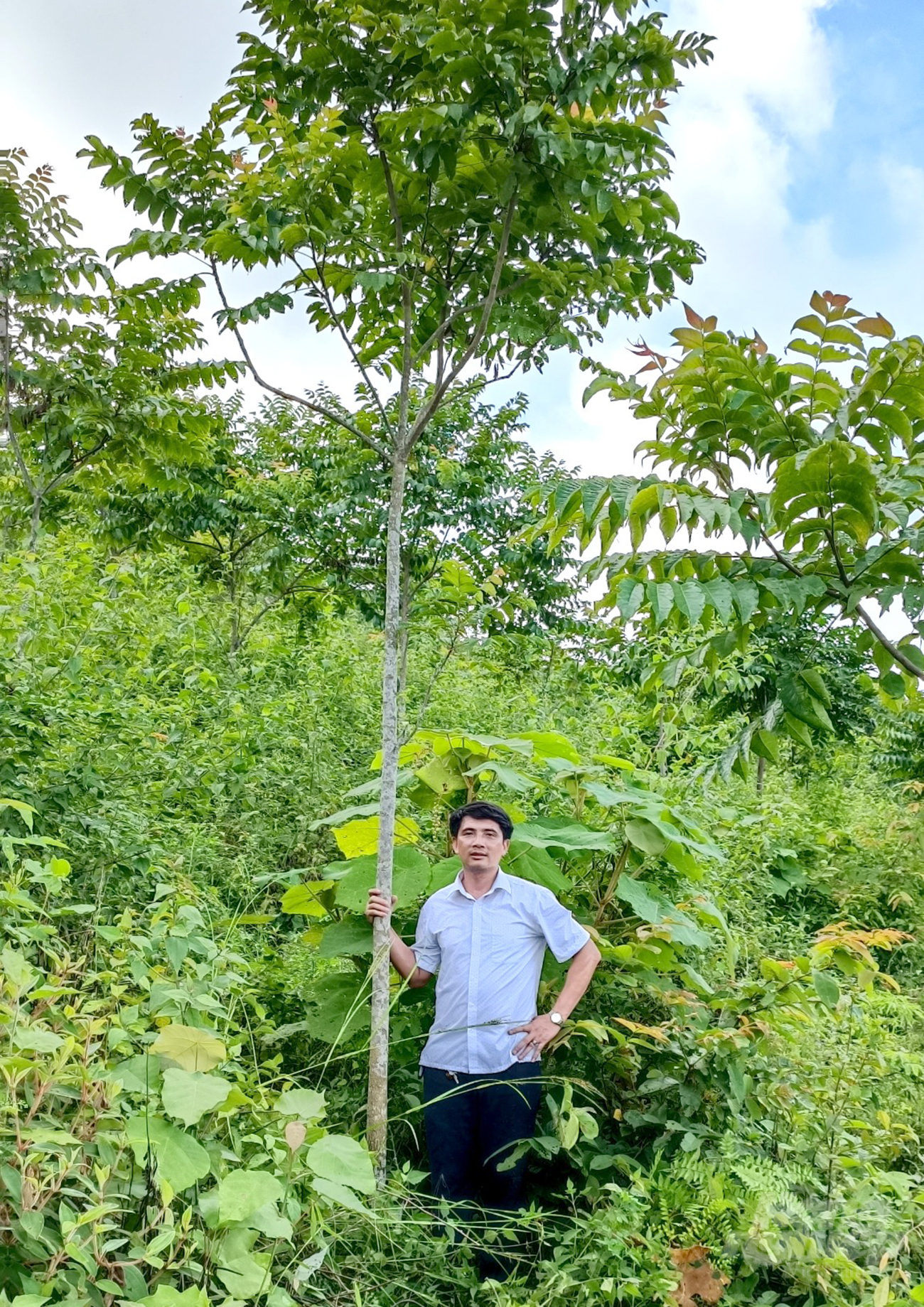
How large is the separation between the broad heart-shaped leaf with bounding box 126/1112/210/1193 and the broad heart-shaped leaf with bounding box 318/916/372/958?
1354 millimetres

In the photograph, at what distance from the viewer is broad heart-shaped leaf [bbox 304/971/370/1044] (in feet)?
10.8

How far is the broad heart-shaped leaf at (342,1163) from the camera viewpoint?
6.41ft

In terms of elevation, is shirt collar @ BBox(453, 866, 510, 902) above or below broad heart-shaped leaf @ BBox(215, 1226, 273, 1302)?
above

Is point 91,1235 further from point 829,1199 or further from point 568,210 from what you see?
point 568,210

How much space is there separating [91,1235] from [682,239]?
3272mm

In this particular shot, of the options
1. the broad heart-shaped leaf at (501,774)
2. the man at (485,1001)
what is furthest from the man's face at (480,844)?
the broad heart-shaped leaf at (501,774)

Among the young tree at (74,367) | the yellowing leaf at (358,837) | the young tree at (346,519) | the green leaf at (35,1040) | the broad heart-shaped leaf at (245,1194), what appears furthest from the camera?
the young tree at (346,519)

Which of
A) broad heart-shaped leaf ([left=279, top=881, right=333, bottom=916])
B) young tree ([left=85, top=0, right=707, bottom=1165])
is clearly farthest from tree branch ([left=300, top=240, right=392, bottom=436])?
broad heart-shaped leaf ([left=279, top=881, right=333, bottom=916])

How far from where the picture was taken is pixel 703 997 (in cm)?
360

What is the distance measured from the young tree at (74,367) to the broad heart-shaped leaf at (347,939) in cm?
448

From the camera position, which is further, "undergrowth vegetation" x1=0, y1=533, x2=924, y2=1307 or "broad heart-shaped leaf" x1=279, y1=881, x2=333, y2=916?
"broad heart-shaped leaf" x1=279, y1=881, x2=333, y2=916

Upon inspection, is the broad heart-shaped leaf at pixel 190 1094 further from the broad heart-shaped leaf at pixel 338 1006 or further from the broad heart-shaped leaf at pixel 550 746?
the broad heart-shaped leaf at pixel 550 746

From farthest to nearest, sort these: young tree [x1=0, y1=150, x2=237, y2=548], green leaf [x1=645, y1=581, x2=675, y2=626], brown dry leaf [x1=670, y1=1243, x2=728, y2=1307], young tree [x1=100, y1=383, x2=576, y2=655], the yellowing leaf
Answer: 1. young tree [x1=100, y1=383, x2=576, y2=655]
2. young tree [x1=0, y1=150, x2=237, y2=548]
3. the yellowing leaf
4. brown dry leaf [x1=670, y1=1243, x2=728, y2=1307]
5. green leaf [x1=645, y1=581, x2=675, y2=626]

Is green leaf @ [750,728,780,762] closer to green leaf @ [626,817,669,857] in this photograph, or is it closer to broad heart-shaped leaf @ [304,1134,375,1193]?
green leaf @ [626,817,669,857]
